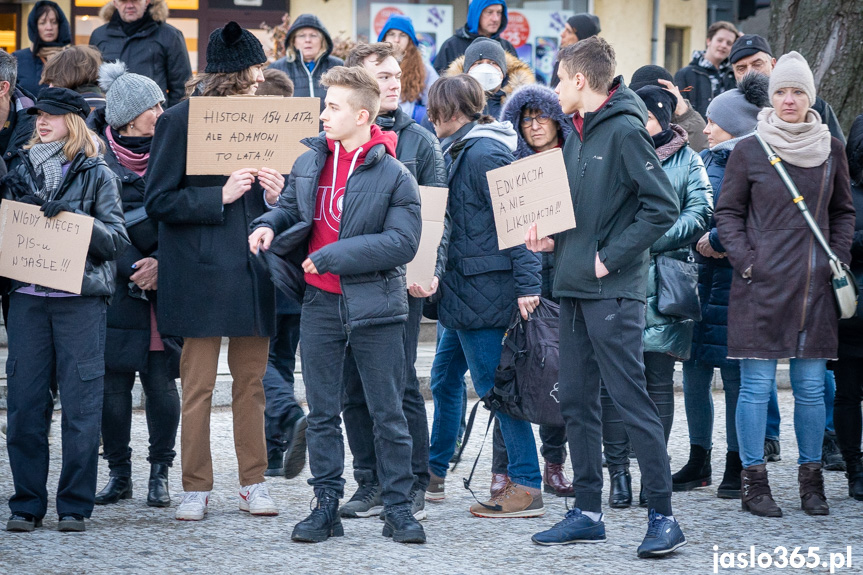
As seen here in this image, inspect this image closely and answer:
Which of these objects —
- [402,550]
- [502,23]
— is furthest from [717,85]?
[402,550]

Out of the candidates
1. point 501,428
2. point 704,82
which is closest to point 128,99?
point 501,428

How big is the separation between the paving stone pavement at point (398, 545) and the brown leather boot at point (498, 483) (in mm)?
175

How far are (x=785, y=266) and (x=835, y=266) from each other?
24cm

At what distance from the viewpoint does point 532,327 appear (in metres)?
5.60

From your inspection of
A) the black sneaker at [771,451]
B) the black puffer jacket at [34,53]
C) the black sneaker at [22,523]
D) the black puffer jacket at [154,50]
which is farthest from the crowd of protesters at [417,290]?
the black puffer jacket at [154,50]

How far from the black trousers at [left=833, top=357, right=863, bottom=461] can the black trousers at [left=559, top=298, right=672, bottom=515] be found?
5.31ft

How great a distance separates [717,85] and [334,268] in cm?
616

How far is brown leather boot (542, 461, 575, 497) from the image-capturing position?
6.11m

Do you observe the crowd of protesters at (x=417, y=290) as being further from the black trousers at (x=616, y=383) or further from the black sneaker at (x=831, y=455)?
the black sneaker at (x=831, y=455)

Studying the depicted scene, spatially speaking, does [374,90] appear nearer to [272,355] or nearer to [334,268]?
[334,268]

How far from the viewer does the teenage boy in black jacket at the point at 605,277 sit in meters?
4.80

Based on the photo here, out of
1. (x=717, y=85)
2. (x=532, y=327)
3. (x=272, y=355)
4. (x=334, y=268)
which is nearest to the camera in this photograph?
(x=334, y=268)

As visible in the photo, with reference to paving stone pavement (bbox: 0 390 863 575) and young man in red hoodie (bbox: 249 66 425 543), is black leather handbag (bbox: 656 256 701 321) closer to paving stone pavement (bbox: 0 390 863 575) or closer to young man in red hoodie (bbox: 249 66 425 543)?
paving stone pavement (bbox: 0 390 863 575)

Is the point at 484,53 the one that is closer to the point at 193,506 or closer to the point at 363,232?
the point at 363,232
